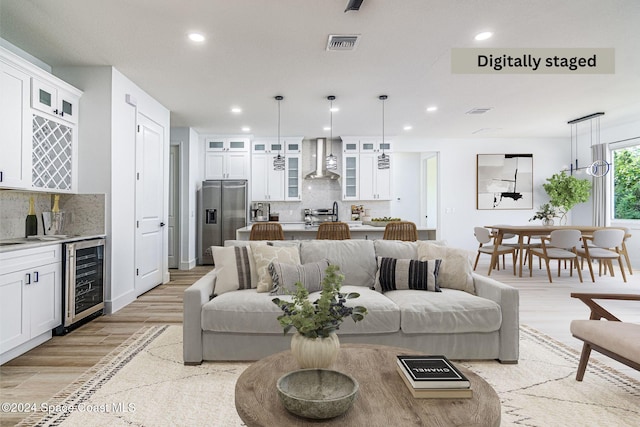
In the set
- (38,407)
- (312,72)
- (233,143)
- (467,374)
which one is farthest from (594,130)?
(38,407)

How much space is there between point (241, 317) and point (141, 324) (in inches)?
64.6

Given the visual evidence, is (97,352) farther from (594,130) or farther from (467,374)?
(594,130)

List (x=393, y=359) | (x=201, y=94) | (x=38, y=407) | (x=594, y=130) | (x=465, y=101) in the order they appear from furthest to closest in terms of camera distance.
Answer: (x=594, y=130), (x=465, y=101), (x=201, y=94), (x=38, y=407), (x=393, y=359)

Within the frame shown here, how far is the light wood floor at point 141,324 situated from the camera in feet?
7.80

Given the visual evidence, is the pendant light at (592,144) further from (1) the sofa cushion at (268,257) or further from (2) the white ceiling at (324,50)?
(1) the sofa cushion at (268,257)

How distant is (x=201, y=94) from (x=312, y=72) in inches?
68.4

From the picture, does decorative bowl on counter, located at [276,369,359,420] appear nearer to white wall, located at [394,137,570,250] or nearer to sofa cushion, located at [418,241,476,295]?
sofa cushion, located at [418,241,476,295]

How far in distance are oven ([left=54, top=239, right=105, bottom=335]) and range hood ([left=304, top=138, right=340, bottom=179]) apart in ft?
15.4

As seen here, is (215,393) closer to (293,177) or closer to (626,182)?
(293,177)

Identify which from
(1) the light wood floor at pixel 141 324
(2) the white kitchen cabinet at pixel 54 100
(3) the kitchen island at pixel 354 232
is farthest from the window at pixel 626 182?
(2) the white kitchen cabinet at pixel 54 100

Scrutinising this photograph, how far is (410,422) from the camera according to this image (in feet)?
4.00

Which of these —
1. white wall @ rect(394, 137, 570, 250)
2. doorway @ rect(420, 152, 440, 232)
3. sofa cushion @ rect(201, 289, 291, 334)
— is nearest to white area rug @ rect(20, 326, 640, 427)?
sofa cushion @ rect(201, 289, 291, 334)

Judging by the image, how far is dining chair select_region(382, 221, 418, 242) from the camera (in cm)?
454

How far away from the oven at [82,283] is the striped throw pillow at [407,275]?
2.77 meters
